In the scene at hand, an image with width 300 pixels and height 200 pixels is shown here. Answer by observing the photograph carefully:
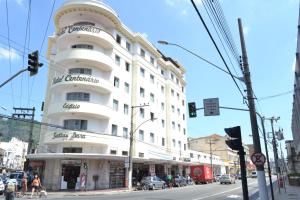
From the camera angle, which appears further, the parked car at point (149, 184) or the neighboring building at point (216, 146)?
the neighboring building at point (216, 146)

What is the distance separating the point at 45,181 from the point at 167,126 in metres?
23.3

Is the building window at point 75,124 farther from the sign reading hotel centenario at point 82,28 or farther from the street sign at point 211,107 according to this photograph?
the street sign at point 211,107

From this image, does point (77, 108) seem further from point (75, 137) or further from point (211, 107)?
point (211, 107)

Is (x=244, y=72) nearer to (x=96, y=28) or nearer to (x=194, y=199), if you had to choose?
(x=194, y=199)

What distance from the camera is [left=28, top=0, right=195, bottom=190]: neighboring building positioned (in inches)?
1228

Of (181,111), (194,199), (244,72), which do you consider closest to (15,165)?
(181,111)

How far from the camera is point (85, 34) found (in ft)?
111

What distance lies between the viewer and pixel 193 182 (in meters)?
49.4

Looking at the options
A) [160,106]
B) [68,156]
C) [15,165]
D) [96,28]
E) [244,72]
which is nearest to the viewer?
[244,72]

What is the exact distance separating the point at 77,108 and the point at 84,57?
608 centimetres

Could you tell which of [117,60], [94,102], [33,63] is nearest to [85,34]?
[117,60]

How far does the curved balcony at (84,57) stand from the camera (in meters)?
33.2

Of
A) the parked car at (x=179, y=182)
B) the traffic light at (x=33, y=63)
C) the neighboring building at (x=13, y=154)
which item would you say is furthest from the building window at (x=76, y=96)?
the neighboring building at (x=13, y=154)

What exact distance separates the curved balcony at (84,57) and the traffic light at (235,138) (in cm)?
2559
